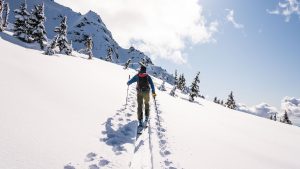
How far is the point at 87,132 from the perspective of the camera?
8.33 metres

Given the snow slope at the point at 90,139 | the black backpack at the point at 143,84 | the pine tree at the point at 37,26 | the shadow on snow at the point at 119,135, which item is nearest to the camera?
the snow slope at the point at 90,139

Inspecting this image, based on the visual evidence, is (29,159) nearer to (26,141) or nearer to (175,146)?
(26,141)

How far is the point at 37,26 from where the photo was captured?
49188 mm

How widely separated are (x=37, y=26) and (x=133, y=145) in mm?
46699

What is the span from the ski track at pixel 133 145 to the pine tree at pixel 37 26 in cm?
4147

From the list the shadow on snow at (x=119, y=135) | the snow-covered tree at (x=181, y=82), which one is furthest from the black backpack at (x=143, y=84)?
the snow-covered tree at (x=181, y=82)

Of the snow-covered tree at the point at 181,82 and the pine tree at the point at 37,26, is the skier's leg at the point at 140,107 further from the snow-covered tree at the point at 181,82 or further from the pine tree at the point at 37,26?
the snow-covered tree at the point at 181,82

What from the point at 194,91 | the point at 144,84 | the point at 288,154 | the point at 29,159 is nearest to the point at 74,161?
the point at 29,159

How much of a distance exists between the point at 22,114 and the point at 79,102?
13.1 ft

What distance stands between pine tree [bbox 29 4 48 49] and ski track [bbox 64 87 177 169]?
4147 centimetres

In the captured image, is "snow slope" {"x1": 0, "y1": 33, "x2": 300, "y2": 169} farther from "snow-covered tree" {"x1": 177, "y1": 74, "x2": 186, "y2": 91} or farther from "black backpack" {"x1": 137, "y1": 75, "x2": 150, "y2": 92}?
"snow-covered tree" {"x1": 177, "y1": 74, "x2": 186, "y2": 91}

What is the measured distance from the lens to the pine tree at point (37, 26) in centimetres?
4844

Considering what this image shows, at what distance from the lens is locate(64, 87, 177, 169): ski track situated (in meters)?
6.72

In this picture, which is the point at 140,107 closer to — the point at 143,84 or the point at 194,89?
the point at 143,84
